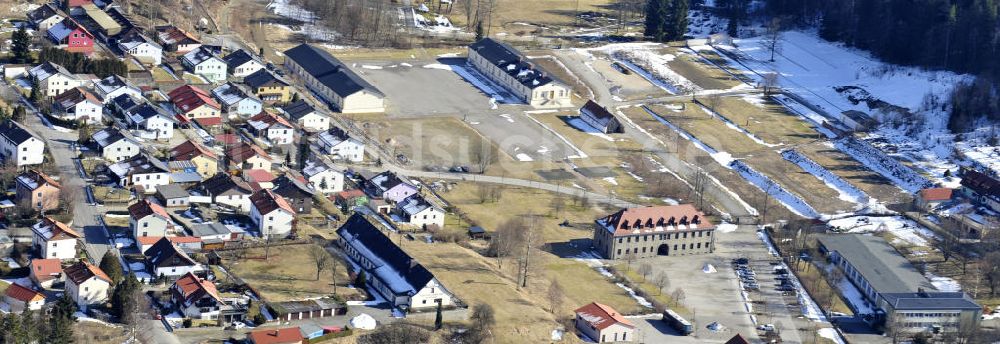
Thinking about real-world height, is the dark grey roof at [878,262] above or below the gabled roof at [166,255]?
below

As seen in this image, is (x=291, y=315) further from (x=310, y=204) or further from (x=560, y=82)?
(x=560, y=82)

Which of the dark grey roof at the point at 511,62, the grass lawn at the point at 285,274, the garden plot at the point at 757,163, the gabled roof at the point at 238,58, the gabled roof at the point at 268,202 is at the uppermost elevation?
the gabled roof at the point at 268,202

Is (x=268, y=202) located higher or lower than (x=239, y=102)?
higher

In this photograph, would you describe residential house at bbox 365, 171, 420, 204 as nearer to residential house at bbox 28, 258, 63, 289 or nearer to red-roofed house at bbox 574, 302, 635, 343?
red-roofed house at bbox 574, 302, 635, 343

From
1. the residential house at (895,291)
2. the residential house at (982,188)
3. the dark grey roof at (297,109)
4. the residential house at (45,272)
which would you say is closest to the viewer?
the residential house at (45,272)

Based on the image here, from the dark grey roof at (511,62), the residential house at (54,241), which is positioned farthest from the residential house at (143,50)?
the residential house at (54,241)

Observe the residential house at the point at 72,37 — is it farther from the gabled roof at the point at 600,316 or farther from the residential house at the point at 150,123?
the gabled roof at the point at 600,316

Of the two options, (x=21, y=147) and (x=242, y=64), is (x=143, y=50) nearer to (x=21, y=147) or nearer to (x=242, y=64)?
(x=242, y=64)

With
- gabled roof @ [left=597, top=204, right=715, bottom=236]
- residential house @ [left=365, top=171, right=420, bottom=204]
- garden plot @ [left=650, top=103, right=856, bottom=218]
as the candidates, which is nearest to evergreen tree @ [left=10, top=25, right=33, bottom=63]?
residential house @ [left=365, top=171, right=420, bottom=204]

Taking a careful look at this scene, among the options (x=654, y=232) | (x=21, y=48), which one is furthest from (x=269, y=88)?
(x=654, y=232)
